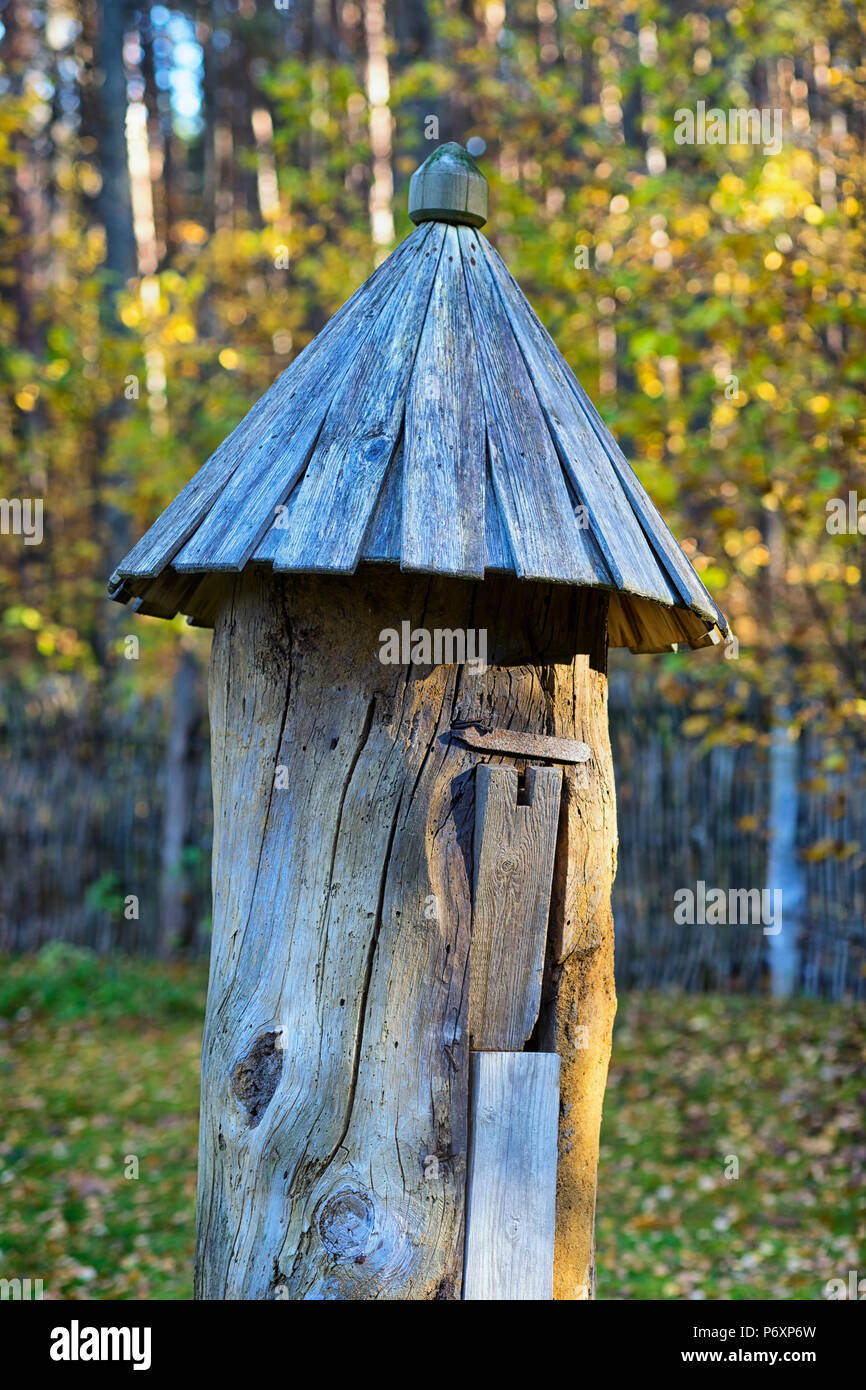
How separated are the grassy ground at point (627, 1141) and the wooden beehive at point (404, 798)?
122 inches

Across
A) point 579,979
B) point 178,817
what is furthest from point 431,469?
point 178,817

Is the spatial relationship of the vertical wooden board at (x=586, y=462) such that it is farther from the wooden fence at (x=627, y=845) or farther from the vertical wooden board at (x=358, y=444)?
the wooden fence at (x=627, y=845)

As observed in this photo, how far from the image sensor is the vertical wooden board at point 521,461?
80.3 inches

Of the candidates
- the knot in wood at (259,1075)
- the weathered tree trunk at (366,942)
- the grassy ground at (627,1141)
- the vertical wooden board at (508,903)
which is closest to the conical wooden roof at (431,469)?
the weathered tree trunk at (366,942)

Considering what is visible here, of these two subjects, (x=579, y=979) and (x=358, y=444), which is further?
(x=579, y=979)

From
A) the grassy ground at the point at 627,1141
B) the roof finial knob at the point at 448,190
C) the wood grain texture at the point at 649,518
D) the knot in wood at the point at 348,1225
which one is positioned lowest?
the grassy ground at the point at 627,1141

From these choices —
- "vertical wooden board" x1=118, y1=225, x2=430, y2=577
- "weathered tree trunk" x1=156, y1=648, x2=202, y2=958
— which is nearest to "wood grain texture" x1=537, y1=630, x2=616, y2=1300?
"vertical wooden board" x1=118, y1=225, x2=430, y2=577

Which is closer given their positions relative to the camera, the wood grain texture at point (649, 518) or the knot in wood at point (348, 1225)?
the knot in wood at point (348, 1225)

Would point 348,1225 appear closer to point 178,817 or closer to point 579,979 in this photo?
point 579,979

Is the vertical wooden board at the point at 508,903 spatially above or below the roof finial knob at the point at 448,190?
below

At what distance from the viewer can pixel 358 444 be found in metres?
2.16

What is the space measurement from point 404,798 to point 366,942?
0.93ft

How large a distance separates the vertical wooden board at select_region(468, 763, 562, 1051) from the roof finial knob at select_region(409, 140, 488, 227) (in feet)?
4.06

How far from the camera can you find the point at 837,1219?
538cm
